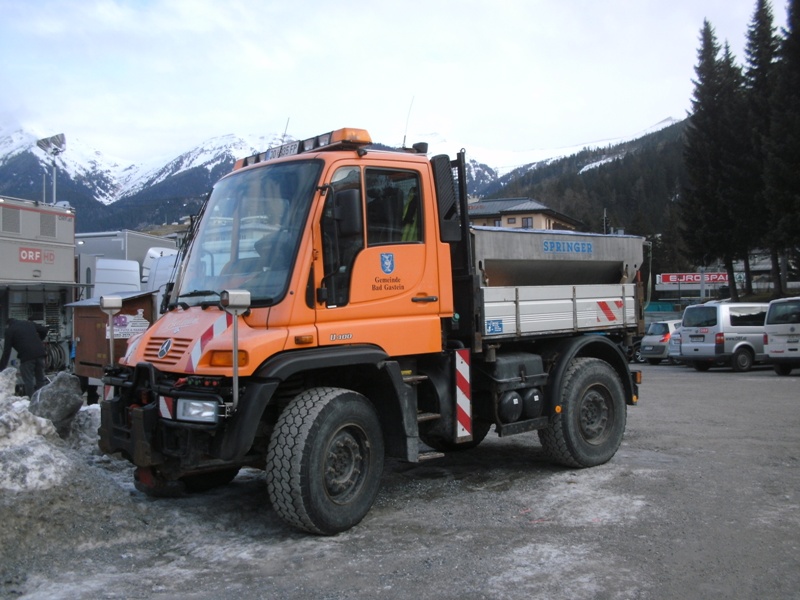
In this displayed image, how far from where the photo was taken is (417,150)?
6902 mm

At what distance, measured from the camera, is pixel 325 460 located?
545 cm

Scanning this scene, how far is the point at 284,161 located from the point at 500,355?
2.86 meters

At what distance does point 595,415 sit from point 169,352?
459 cm

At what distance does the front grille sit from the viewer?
5.50m

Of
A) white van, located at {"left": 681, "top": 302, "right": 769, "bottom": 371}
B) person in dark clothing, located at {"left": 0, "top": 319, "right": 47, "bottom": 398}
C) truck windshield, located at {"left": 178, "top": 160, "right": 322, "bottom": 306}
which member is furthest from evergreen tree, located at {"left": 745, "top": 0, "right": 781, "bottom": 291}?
truck windshield, located at {"left": 178, "top": 160, "right": 322, "bottom": 306}

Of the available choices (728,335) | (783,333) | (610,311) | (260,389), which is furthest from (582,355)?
(728,335)

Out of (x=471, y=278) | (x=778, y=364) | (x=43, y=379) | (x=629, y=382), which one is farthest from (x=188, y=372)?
(x=778, y=364)

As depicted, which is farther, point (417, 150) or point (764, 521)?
point (417, 150)

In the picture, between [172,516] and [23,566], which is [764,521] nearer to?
[172,516]

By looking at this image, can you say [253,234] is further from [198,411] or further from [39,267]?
[39,267]

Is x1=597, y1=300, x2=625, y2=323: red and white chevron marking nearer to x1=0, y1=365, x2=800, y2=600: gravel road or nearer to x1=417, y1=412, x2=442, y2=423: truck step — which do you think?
x1=0, y1=365, x2=800, y2=600: gravel road

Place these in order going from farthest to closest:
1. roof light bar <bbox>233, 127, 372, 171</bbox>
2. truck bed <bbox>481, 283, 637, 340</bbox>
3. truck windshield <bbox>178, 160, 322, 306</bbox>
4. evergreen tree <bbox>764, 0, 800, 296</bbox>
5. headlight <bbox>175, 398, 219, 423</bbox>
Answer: evergreen tree <bbox>764, 0, 800, 296</bbox>
truck bed <bbox>481, 283, 637, 340</bbox>
roof light bar <bbox>233, 127, 372, 171</bbox>
truck windshield <bbox>178, 160, 322, 306</bbox>
headlight <bbox>175, 398, 219, 423</bbox>

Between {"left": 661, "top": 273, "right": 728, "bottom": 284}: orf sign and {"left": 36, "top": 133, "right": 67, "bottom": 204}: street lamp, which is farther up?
{"left": 36, "top": 133, "right": 67, "bottom": 204}: street lamp

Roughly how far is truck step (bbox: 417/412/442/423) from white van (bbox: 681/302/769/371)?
54.8 feet
